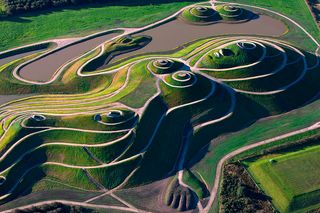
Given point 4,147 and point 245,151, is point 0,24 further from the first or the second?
point 245,151

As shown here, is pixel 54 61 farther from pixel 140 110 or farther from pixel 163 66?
pixel 140 110

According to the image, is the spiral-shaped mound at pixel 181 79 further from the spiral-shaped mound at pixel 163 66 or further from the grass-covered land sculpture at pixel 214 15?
the grass-covered land sculpture at pixel 214 15

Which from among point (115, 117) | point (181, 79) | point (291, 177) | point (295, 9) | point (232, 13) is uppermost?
point (232, 13)

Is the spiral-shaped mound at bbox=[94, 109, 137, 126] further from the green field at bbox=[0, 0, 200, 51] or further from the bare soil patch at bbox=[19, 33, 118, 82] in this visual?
the green field at bbox=[0, 0, 200, 51]

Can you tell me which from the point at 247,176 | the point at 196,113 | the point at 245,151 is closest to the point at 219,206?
the point at 247,176

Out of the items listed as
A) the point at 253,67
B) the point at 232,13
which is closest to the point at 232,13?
the point at 232,13

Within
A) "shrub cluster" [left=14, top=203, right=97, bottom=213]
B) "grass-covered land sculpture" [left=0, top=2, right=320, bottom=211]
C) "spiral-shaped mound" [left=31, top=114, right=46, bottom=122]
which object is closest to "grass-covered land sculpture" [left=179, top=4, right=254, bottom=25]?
"grass-covered land sculpture" [left=0, top=2, right=320, bottom=211]

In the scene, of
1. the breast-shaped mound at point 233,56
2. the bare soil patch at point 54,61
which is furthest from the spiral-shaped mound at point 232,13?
the bare soil patch at point 54,61
